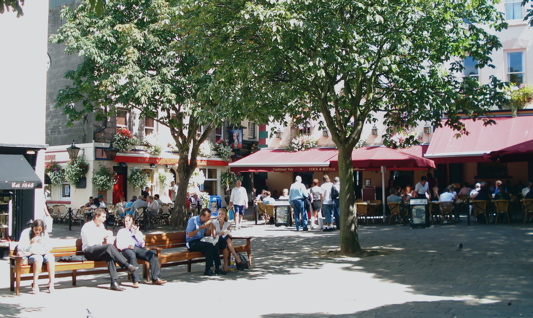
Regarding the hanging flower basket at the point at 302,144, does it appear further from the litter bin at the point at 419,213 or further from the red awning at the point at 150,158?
the litter bin at the point at 419,213

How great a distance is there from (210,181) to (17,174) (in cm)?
2035

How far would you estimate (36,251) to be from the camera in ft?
29.6

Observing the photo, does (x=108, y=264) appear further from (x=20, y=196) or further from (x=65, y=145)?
(x=65, y=145)

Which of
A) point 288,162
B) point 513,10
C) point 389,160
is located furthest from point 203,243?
point 513,10

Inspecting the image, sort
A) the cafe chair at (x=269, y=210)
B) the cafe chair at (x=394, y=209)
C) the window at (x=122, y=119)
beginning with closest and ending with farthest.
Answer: the cafe chair at (x=394, y=209)
the cafe chair at (x=269, y=210)
the window at (x=122, y=119)

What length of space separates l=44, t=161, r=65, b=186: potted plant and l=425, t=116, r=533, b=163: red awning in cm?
1690

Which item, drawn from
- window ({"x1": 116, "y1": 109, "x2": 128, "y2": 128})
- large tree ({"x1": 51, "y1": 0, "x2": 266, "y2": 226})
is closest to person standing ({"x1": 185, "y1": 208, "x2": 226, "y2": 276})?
large tree ({"x1": 51, "y1": 0, "x2": 266, "y2": 226})

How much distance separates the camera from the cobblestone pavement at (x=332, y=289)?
739 cm

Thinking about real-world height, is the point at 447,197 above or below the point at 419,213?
above

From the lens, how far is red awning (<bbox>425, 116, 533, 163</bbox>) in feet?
67.4

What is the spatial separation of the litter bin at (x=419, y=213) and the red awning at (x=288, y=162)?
5845 millimetres

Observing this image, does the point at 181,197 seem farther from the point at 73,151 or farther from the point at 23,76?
the point at 23,76

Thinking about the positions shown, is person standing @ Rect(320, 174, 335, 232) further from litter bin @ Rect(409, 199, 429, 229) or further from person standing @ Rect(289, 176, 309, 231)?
litter bin @ Rect(409, 199, 429, 229)

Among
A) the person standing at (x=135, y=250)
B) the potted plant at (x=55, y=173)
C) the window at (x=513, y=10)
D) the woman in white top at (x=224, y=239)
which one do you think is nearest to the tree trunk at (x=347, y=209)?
the woman in white top at (x=224, y=239)
